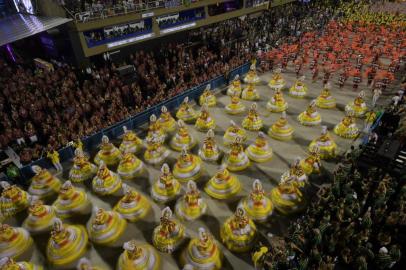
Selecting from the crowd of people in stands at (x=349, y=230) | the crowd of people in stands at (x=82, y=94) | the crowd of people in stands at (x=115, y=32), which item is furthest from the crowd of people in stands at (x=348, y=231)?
the crowd of people in stands at (x=115, y=32)

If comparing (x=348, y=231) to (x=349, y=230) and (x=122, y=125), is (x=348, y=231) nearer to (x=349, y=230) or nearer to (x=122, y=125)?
(x=349, y=230)

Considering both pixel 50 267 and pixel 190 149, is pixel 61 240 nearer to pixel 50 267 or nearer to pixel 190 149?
pixel 50 267

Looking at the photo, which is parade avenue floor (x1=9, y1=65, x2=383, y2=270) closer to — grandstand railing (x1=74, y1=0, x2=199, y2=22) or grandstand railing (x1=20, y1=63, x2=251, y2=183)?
grandstand railing (x1=20, y1=63, x2=251, y2=183)

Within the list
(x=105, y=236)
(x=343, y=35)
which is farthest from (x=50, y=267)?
(x=343, y=35)

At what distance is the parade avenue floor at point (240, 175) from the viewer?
9.66 m

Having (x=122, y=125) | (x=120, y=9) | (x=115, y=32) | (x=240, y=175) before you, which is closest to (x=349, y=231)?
(x=240, y=175)

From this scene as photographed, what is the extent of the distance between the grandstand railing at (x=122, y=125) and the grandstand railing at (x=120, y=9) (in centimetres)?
779

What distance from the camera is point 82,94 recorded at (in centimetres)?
1730

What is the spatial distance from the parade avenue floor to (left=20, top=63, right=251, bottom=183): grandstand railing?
75 cm

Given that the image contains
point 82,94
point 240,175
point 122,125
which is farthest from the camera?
point 82,94

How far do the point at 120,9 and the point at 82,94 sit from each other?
7.92 meters

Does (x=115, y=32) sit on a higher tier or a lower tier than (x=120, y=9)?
lower

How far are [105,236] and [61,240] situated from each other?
4.67 feet

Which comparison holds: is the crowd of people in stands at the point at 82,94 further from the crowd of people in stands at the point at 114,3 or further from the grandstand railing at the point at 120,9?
the crowd of people in stands at the point at 114,3
